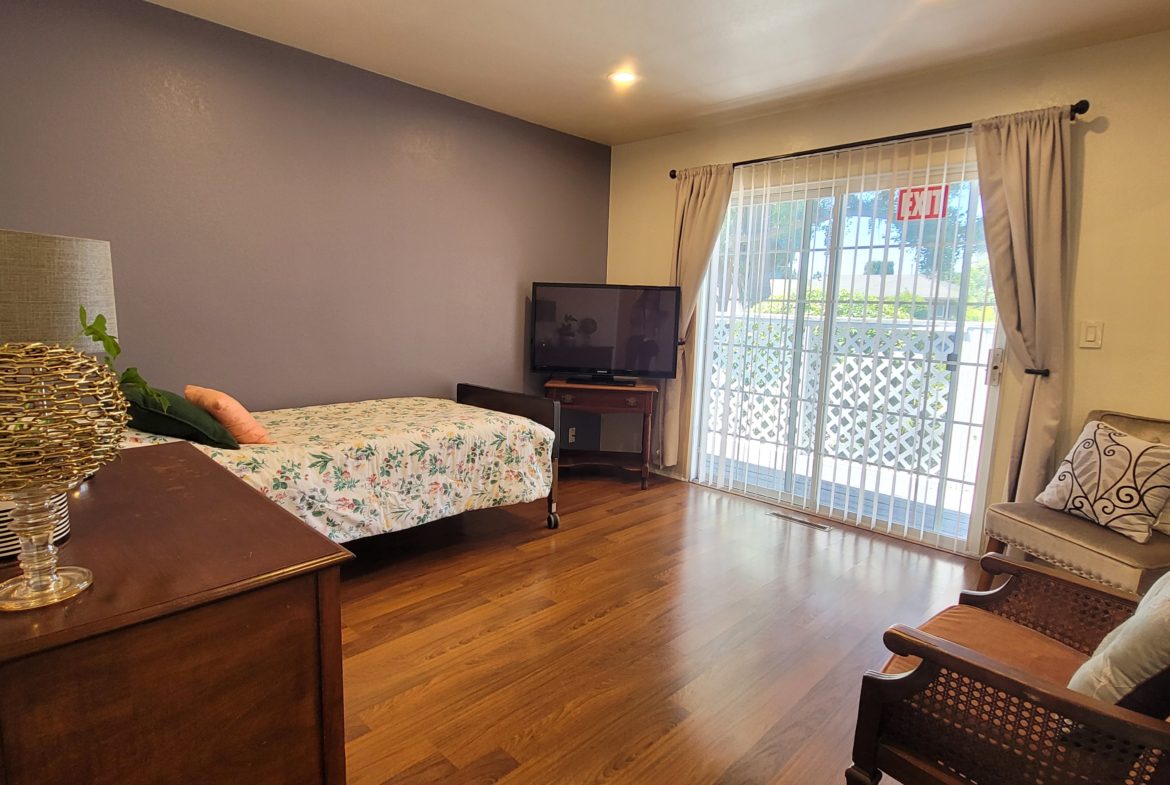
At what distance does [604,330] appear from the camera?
437 cm

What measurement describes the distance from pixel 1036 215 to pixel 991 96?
0.69 m

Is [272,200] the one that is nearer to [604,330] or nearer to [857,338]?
[604,330]

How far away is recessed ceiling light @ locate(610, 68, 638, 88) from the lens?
10.7ft

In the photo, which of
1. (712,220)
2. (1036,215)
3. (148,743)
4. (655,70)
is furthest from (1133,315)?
(148,743)

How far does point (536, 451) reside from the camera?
329 centimetres

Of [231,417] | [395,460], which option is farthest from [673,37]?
[231,417]

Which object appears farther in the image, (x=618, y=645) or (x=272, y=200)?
(x=272, y=200)

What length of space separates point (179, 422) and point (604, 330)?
2.74 m

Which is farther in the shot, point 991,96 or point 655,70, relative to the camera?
point 655,70

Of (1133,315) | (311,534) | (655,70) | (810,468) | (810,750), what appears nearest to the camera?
(311,534)

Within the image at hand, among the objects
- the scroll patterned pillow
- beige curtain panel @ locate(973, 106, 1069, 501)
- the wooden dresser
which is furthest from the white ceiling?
the wooden dresser

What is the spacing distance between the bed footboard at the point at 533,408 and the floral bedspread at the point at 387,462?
88 mm

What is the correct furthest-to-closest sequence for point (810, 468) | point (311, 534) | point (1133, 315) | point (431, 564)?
point (810, 468)
point (431, 564)
point (1133, 315)
point (311, 534)

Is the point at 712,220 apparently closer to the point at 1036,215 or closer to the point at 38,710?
the point at 1036,215
